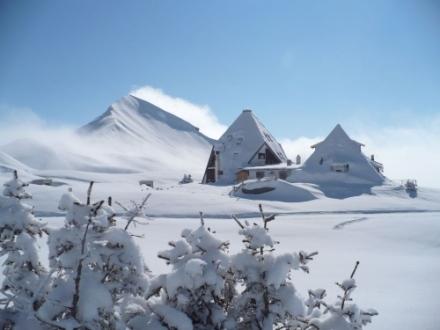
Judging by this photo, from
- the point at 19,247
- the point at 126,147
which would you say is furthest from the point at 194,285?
the point at 126,147

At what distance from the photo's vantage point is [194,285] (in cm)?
330

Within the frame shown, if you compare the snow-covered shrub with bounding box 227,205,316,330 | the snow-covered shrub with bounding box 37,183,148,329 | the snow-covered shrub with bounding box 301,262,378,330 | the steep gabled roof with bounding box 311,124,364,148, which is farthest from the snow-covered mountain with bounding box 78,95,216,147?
the snow-covered shrub with bounding box 301,262,378,330

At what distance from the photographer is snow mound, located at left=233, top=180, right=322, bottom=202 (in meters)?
31.1

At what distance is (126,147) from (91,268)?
329 ft

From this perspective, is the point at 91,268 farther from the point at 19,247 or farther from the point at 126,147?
the point at 126,147

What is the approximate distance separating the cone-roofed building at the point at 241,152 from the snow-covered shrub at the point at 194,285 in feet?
133

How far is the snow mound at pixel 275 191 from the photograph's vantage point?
31.1 metres

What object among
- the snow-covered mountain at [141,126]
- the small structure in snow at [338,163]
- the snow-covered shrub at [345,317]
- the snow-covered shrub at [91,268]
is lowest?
the snow-covered shrub at [345,317]

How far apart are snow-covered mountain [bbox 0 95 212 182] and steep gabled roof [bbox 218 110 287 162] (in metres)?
23.0

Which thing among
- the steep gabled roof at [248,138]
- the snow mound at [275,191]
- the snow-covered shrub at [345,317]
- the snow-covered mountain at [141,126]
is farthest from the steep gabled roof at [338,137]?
the snow-covered mountain at [141,126]

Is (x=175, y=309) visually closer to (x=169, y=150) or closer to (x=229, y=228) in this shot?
(x=229, y=228)

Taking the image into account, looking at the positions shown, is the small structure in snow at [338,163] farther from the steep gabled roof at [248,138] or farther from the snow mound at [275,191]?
the snow mound at [275,191]

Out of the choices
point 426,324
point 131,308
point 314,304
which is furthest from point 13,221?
point 426,324

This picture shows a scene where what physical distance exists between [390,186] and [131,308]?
40.3 meters
